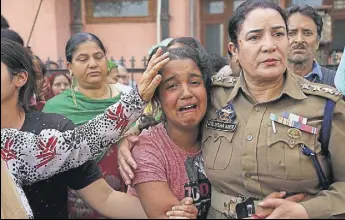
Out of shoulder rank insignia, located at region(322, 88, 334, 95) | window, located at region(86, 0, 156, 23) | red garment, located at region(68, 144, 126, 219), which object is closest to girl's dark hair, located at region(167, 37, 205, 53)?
window, located at region(86, 0, 156, 23)

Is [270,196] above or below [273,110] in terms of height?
below

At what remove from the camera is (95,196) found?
1.95m

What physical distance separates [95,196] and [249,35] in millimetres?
876

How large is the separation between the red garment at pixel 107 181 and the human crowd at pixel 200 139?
0.48m

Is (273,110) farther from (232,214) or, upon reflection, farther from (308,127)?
(232,214)

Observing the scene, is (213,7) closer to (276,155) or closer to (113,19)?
(113,19)

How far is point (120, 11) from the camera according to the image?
2.70 meters

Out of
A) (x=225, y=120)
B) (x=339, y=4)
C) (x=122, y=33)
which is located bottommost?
(x=225, y=120)

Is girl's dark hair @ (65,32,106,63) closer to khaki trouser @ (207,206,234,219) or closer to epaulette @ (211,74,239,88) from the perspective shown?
epaulette @ (211,74,239,88)

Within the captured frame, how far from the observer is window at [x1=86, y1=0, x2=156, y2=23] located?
233cm

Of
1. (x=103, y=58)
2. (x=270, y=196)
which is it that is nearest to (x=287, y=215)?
(x=270, y=196)

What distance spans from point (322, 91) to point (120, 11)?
4.54 ft

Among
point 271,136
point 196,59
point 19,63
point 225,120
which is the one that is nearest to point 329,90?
point 271,136

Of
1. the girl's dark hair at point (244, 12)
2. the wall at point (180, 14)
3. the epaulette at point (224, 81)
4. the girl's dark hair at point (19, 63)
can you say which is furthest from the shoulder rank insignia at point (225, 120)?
the girl's dark hair at point (19, 63)
